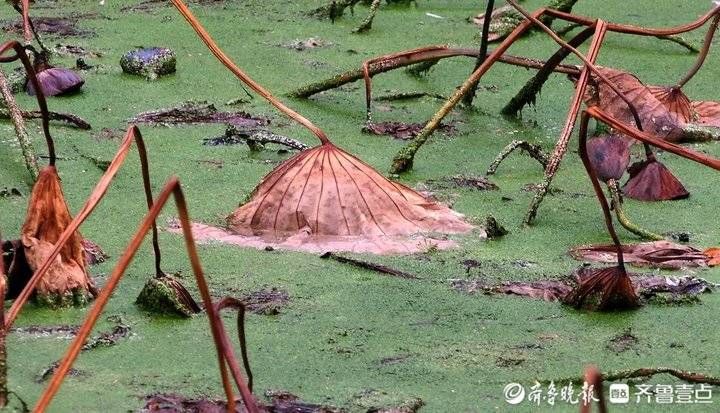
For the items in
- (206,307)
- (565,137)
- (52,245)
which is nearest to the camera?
(206,307)

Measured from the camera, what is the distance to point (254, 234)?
2609 millimetres

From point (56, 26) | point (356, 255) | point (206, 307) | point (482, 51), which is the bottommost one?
point (56, 26)

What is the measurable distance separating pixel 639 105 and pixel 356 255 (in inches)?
45.2

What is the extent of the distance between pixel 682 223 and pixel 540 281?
0.51 metres

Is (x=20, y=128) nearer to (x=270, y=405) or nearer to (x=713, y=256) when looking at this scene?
(x=270, y=405)

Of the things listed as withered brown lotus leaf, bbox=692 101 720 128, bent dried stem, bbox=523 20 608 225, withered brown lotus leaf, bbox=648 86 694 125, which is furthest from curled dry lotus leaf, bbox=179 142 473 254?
withered brown lotus leaf, bbox=692 101 720 128

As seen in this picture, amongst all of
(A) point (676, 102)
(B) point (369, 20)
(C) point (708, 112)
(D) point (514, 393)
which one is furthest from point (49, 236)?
(B) point (369, 20)

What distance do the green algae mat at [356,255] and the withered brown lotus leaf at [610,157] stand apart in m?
0.12

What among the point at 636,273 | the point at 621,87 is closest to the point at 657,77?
Answer: the point at 621,87

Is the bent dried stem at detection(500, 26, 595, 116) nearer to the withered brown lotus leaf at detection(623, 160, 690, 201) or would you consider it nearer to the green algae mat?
the green algae mat

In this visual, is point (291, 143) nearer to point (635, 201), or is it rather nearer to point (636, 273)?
point (635, 201)

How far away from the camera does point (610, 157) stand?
2.64 meters

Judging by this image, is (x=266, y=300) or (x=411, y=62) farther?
(x=411, y=62)

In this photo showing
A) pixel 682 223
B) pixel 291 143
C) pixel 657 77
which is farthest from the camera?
pixel 657 77
